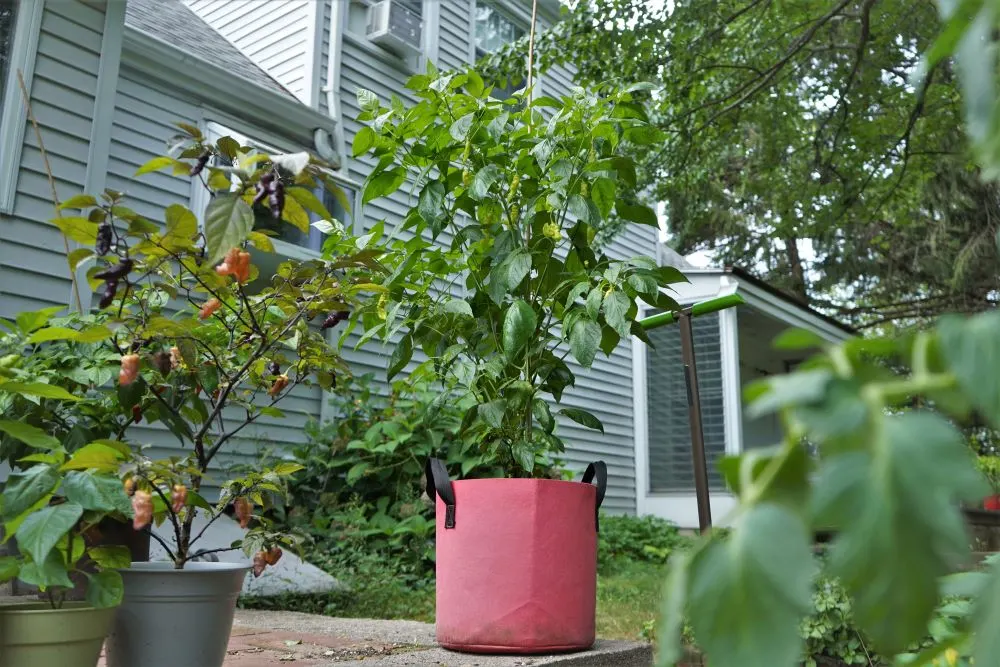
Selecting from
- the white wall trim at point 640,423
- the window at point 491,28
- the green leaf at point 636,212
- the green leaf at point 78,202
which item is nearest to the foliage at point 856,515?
the green leaf at point 78,202

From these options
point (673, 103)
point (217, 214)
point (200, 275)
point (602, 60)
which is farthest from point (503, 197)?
point (673, 103)

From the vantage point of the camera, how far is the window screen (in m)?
8.57

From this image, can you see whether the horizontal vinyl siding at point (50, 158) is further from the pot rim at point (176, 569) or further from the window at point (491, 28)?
the window at point (491, 28)

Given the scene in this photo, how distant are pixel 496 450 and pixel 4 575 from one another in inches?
51.2

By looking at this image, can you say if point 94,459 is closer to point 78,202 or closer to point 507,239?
point 78,202

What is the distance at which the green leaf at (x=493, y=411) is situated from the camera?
2.23m

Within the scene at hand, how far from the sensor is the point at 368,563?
454 centimetres

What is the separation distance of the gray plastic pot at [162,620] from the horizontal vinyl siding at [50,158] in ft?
9.87

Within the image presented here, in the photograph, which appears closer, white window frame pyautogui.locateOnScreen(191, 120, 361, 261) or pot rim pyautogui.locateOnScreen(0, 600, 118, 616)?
pot rim pyautogui.locateOnScreen(0, 600, 118, 616)

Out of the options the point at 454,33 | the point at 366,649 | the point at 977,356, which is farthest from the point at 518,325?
the point at 454,33

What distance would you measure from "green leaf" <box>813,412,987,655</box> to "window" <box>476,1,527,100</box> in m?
8.78

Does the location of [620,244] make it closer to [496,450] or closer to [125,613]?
[496,450]

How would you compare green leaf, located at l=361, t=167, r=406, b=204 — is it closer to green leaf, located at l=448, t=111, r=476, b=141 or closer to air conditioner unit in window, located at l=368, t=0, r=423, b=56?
green leaf, located at l=448, t=111, r=476, b=141

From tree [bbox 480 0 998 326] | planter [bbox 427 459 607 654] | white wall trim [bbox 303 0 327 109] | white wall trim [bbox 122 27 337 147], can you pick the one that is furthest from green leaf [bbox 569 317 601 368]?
white wall trim [bbox 303 0 327 109]
